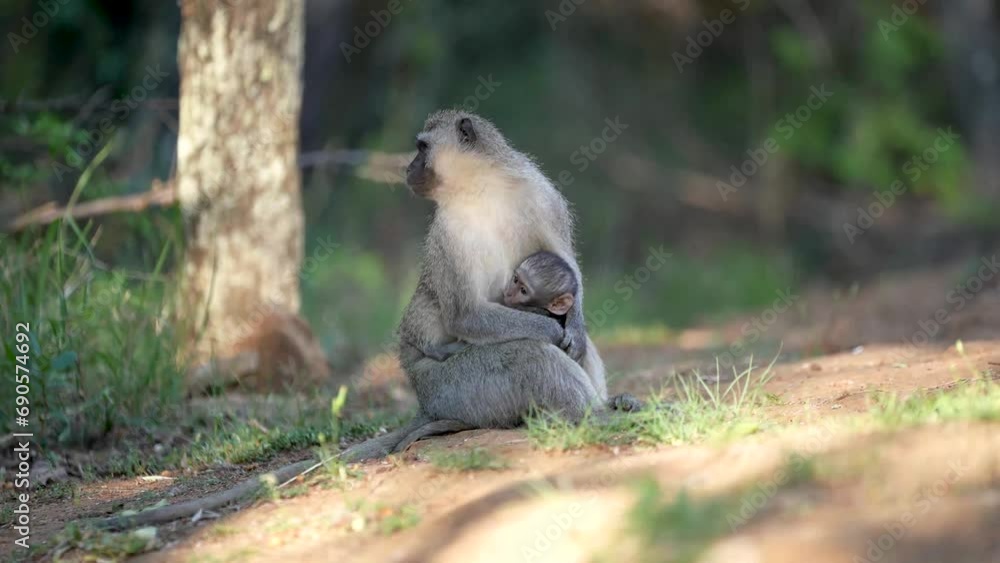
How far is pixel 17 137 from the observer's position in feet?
23.9

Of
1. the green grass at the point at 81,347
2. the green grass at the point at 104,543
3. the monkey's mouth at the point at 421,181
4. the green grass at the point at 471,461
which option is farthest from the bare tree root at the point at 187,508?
the green grass at the point at 81,347

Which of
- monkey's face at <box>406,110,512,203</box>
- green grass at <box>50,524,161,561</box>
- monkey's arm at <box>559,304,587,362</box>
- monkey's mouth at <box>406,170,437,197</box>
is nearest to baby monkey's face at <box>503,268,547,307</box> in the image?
monkey's arm at <box>559,304,587,362</box>

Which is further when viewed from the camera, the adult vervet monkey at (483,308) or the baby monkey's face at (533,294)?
the baby monkey's face at (533,294)

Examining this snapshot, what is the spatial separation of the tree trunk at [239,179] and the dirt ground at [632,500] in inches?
76.0

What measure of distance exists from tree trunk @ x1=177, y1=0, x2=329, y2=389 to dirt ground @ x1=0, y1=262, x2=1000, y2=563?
76.0 inches

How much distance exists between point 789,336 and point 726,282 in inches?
175

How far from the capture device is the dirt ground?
2.85 metres

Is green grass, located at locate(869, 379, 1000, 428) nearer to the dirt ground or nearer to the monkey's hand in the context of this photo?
the dirt ground

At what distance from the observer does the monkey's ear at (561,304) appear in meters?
5.02

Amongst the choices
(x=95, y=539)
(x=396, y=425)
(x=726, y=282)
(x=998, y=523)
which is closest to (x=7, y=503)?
(x=95, y=539)

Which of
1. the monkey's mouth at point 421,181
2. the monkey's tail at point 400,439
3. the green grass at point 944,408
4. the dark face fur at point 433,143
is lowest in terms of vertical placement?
the monkey's tail at point 400,439

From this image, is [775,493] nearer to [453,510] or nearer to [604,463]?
[604,463]

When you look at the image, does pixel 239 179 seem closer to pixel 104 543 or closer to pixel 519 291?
pixel 519 291

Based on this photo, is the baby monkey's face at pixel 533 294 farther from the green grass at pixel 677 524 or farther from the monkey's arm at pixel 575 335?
the green grass at pixel 677 524
